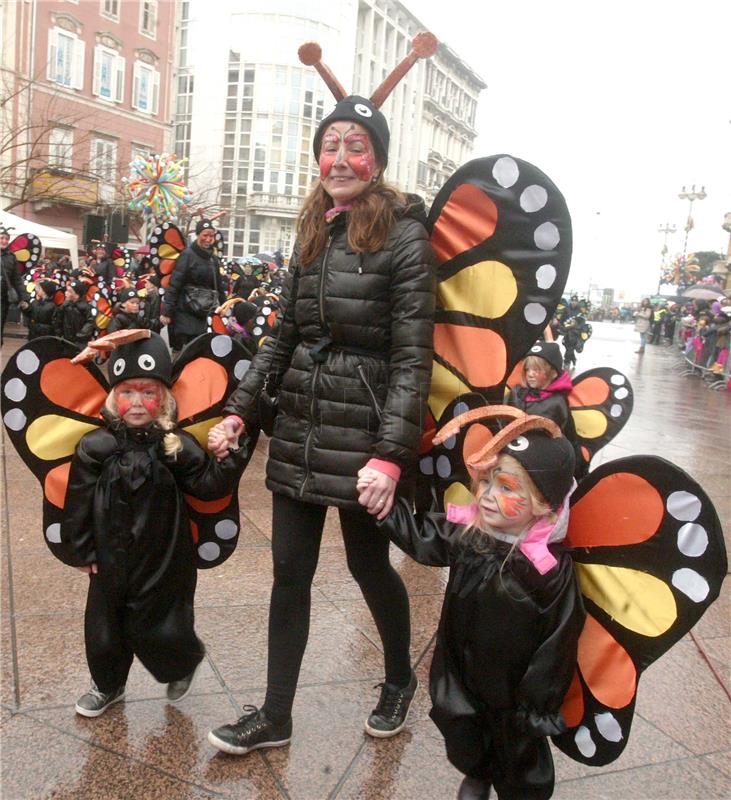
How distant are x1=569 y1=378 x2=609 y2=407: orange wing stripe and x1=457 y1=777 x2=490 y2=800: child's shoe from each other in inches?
124

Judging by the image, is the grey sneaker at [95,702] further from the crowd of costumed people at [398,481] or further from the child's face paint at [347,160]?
the child's face paint at [347,160]

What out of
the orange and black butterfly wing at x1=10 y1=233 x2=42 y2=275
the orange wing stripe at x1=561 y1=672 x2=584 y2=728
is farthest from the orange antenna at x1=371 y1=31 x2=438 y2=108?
the orange and black butterfly wing at x1=10 y1=233 x2=42 y2=275

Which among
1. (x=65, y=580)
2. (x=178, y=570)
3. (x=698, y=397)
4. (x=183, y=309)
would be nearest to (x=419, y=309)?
(x=178, y=570)

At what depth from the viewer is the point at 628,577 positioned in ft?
7.09

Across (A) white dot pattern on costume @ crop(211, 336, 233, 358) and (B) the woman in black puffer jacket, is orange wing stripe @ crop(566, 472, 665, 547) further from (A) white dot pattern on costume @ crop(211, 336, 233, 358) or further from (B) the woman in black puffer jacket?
(A) white dot pattern on costume @ crop(211, 336, 233, 358)

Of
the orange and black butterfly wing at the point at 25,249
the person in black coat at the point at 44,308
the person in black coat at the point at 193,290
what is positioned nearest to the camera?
the person in black coat at the point at 193,290

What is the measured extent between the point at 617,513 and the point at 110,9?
125ft

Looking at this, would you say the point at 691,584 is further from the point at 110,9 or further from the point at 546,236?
the point at 110,9

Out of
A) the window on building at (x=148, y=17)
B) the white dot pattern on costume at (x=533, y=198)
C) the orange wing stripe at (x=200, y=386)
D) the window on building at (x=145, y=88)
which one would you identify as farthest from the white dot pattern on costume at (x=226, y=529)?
the window on building at (x=148, y=17)

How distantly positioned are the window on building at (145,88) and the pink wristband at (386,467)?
125 feet

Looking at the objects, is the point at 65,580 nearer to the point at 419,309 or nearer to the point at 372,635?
the point at 372,635

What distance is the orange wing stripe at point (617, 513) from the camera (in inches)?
83.6

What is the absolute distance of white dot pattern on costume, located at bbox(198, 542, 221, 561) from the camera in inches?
112

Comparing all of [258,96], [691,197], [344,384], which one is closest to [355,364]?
[344,384]
